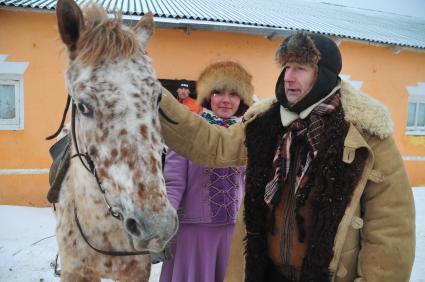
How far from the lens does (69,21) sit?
1.58 m

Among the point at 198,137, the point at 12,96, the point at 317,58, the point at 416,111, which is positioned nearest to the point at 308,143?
the point at 317,58

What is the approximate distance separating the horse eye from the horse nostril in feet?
1.61

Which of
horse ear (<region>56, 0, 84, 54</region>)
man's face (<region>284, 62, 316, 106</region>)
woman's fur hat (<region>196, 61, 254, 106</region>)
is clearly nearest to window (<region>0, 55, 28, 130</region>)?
woman's fur hat (<region>196, 61, 254, 106</region>)

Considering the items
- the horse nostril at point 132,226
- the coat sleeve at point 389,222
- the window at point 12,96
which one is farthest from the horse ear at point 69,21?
the window at point 12,96

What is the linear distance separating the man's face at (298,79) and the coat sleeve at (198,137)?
44cm

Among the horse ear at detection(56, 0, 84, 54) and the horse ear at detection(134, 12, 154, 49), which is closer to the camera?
the horse ear at detection(56, 0, 84, 54)

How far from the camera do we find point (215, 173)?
223cm

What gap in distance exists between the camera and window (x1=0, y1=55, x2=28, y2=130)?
5.78 metres

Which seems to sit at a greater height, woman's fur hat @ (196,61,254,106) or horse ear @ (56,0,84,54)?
horse ear @ (56,0,84,54)

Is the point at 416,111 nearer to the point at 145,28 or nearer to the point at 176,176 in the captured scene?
the point at 176,176

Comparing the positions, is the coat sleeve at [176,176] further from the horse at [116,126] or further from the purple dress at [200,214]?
the horse at [116,126]

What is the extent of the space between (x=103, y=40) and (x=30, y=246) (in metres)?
3.92

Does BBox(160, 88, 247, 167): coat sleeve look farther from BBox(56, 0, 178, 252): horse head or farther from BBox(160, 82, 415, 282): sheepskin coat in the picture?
BBox(160, 82, 415, 282): sheepskin coat

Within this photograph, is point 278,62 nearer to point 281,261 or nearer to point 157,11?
point 281,261
